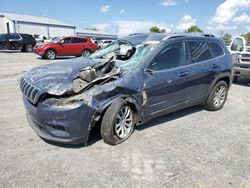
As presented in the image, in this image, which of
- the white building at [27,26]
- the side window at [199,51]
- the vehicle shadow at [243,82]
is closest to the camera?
the side window at [199,51]

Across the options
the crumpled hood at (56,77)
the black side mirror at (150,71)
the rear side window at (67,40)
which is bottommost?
the rear side window at (67,40)

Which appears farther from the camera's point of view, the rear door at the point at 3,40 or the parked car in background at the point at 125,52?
the rear door at the point at 3,40

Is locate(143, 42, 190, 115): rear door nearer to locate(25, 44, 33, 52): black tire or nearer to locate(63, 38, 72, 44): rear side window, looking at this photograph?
locate(63, 38, 72, 44): rear side window

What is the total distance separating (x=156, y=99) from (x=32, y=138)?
214cm

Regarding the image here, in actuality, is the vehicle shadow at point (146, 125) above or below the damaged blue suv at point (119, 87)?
below

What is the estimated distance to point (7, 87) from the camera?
7.69m

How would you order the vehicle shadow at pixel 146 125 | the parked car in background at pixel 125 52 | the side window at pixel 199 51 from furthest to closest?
the side window at pixel 199 51 → the parked car in background at pixel 125 52 → the vehicle shadow at pixel 146 125

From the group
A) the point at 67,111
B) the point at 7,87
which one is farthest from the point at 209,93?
the point at 7,87

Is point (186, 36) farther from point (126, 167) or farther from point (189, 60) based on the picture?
point (126, 167)

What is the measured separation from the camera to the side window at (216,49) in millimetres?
5691

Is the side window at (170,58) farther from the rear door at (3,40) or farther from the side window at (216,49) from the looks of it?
the rear door at (3,40)

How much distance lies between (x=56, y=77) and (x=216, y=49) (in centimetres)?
371

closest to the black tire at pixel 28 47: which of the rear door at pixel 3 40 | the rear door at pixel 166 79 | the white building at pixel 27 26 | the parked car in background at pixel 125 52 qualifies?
the rear door at pixel 3 40

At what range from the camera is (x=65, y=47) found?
58.8 feet
